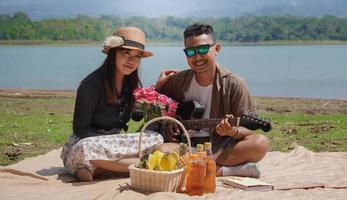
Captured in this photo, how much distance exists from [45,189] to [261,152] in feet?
6.70

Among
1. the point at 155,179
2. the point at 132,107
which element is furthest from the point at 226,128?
the point at 132,107

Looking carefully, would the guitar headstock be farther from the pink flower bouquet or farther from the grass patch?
the grass patch

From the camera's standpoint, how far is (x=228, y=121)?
6.04 metres

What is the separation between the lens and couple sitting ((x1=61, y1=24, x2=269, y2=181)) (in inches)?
243

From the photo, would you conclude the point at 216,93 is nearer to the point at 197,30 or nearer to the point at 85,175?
the point at 197,30

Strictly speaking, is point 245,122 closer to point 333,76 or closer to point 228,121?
point 228,121

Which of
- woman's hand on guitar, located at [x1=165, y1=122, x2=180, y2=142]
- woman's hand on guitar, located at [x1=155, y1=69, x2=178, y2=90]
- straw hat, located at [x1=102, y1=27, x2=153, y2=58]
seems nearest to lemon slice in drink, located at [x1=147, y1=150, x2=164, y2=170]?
woman's hand on guitar, located at [x1=165, y1=122, x2=180, y2=142]

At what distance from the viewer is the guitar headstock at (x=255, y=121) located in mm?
5965

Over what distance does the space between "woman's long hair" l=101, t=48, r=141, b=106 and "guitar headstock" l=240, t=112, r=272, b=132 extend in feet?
3.89

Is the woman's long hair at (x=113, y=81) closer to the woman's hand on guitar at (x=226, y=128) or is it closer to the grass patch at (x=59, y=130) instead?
the woman's hand on guitar at (x=226, y=128)

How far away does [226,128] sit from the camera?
6.06 metres

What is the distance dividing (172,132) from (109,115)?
640 millimetres

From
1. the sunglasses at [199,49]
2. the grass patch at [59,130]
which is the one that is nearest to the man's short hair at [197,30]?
the sunglasses at [199,49]

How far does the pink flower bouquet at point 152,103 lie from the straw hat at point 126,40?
0.42 meters
